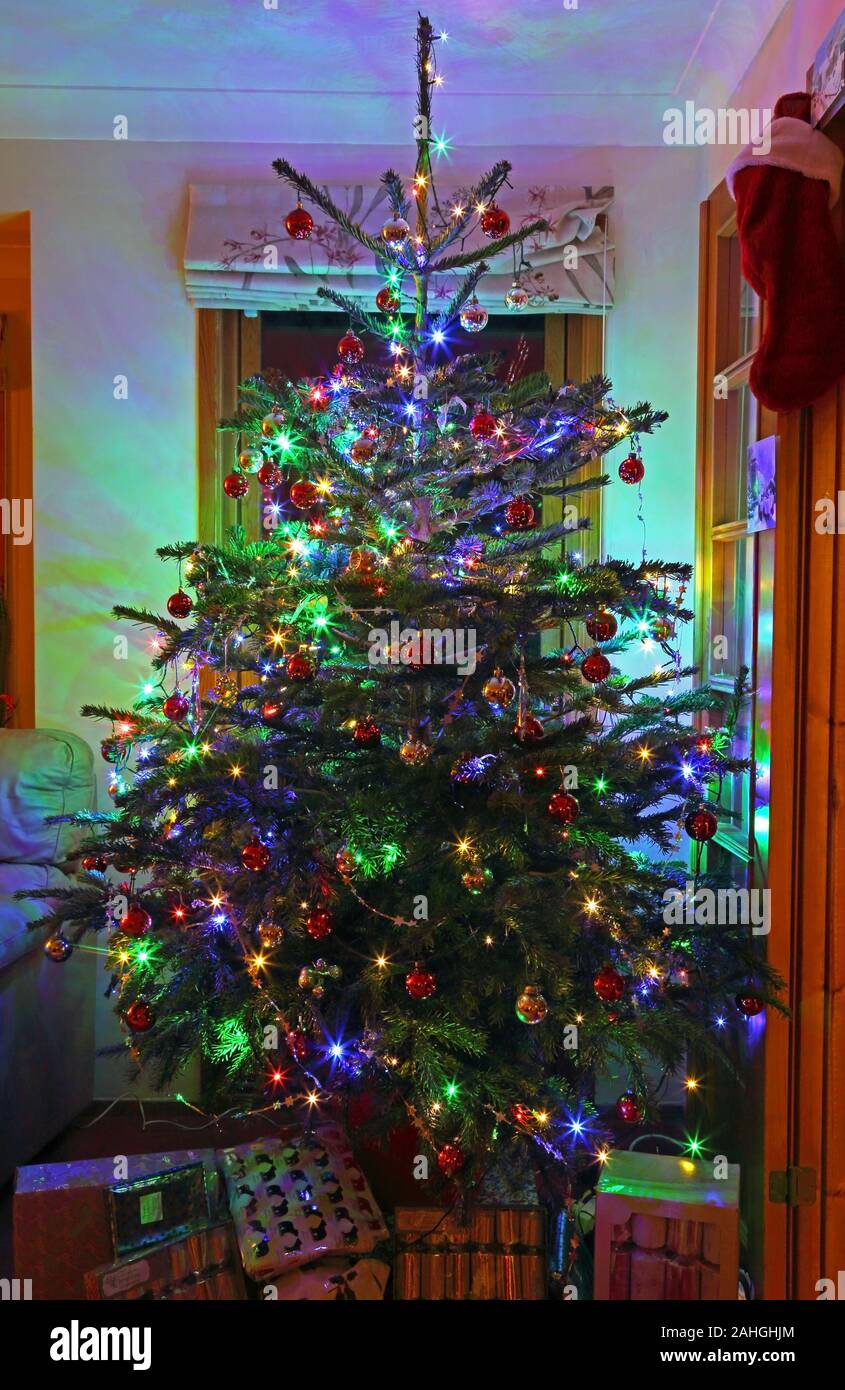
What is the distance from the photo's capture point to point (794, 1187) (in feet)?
6.40

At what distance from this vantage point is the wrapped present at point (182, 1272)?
6.03ft

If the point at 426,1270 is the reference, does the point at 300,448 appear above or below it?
above

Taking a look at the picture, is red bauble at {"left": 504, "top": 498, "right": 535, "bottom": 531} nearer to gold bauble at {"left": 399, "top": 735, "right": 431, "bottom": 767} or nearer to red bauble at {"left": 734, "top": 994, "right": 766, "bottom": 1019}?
gold bauble at {"left": 399, "top": 735, "right": 431, "bottom": 767}

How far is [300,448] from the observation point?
6.37 ft

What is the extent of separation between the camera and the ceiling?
8.00 ft

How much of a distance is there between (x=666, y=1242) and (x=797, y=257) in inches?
66.0

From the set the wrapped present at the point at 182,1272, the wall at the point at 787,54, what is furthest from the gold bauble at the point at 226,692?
the wall at the point at 787,54

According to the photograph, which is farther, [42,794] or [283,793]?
[42,794]

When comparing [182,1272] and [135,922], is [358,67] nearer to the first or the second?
[135,922]

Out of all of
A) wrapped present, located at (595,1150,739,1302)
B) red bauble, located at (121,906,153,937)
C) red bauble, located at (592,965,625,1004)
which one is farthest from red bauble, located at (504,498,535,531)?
wrapped present, located at (595,1150,739,1302)

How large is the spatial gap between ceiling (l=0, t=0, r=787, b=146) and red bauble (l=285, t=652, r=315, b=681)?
1.59 metres

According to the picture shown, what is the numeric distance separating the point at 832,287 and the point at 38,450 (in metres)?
2.09
